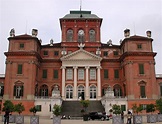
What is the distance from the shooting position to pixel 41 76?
50250mm

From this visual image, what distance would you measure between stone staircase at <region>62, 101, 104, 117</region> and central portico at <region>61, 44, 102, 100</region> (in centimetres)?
387

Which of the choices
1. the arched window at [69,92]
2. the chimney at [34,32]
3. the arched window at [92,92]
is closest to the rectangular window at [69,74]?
the arched window at [69,92]

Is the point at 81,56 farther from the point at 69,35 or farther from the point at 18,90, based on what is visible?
the point at 18,90

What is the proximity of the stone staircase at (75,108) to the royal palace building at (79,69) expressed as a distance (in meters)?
0.97

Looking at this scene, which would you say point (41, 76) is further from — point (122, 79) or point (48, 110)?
point (122, 79)

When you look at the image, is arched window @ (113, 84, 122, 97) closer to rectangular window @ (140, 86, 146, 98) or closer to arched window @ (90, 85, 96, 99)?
arched window @ (90, 85, 96, 99)

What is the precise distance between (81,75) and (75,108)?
32.5 ft

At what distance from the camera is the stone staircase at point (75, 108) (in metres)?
38.8

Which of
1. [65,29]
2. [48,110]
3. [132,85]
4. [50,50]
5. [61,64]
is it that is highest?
[65,29]

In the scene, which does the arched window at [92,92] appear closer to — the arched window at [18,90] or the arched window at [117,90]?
the arched window at [117,90]

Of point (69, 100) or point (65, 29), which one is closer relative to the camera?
point (69, 100)

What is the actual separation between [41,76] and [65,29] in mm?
12865

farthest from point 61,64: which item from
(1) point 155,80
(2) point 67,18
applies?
(1) point 155,80

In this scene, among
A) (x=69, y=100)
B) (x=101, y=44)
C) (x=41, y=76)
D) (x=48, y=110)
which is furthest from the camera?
(x=101, y=44)
